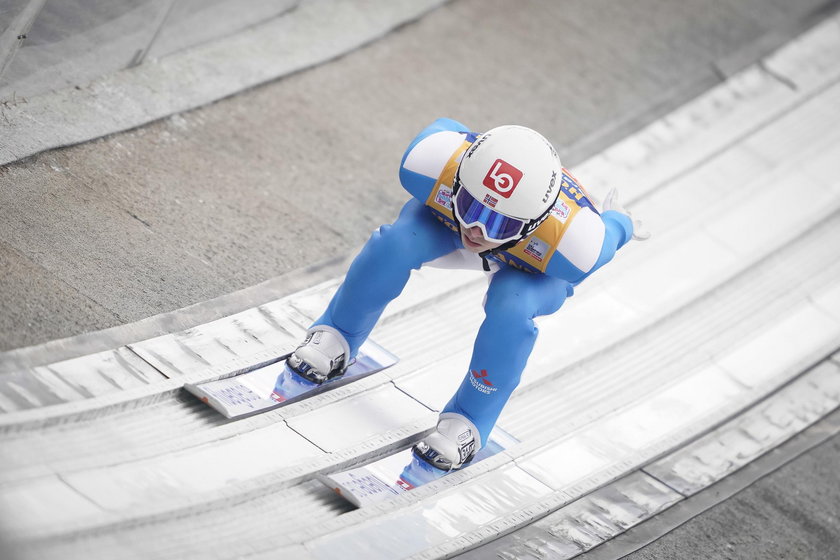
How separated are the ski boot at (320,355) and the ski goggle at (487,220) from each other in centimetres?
76

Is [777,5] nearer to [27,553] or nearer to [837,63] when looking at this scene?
[837,63]

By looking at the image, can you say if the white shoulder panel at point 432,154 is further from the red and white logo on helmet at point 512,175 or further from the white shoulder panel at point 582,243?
the white shoulder panel at point 582,243

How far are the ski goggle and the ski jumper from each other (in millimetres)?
147

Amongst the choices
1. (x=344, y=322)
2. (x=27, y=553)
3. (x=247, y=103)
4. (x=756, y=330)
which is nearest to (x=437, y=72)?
(x=247, y=103)

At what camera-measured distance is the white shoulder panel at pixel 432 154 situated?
4.11m

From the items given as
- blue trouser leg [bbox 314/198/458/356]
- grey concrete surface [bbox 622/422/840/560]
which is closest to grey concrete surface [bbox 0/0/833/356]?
blue trouser leg [bbox 314/198/458/356]

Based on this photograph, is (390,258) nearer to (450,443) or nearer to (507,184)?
(507,184)

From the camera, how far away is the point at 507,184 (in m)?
3.84

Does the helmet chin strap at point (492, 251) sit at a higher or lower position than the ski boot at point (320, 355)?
higher

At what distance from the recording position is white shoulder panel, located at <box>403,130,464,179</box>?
411 centimetres

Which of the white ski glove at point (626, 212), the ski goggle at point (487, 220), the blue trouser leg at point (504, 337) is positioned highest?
the white ski glove at point (626, 212)

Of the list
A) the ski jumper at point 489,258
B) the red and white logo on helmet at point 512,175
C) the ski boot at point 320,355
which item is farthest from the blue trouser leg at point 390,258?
the red and white logo on helmet at point 512,175

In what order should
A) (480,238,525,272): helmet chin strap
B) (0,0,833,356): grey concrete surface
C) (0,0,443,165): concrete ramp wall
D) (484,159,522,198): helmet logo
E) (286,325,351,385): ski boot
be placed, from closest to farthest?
(484,159,522,198): helmet logo
(480,238,525,272): helmet chin strap
(286,325,351,385): ski boot
(0,0,833,356): grey concrete surface
(0,0,443,165): concrete ramp wall

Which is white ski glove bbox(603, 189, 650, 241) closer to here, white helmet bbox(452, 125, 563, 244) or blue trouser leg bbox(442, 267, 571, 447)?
blue trouser leg bbox(442, 267, 571, 447)
